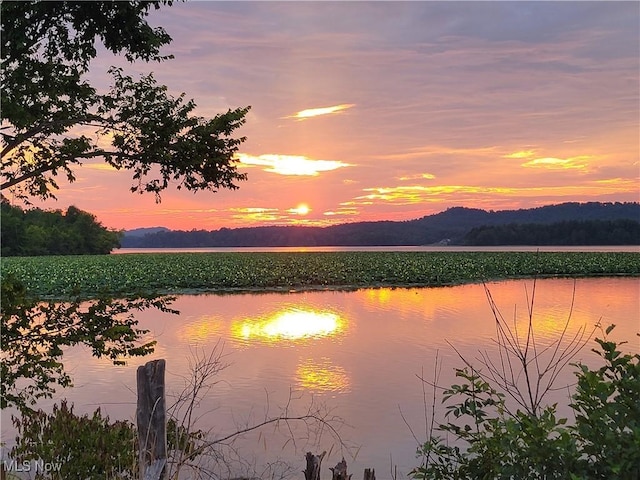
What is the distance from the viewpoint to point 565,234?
13775 centimetres

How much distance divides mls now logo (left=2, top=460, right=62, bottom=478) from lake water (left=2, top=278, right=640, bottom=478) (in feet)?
7.02

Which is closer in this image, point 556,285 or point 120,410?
point 120,410

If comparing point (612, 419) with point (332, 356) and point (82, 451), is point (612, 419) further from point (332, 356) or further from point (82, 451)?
point (332, 356)

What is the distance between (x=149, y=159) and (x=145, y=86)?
3.20 feet

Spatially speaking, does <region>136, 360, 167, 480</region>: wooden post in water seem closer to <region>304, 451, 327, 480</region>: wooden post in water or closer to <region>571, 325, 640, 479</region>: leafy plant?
<region>304, 451, 327, 480</region>: wooden post in water

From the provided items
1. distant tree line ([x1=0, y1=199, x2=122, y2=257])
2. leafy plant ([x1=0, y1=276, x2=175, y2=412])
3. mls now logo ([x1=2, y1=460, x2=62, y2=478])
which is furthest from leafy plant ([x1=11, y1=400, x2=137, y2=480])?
distant tree line ([x1=0, y1=199, x2=122, y2=257])

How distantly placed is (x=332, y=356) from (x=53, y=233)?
326 ft

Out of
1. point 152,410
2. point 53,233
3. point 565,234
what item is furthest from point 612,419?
point 565,234

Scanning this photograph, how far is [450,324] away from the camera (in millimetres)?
19562

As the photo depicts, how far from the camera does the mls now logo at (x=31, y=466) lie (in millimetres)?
6234

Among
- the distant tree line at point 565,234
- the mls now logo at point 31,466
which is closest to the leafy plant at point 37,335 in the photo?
the mls now logo at point 31,466

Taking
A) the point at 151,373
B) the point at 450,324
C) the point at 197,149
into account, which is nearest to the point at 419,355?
the point at 450,324

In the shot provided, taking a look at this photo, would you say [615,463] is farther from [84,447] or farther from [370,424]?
[370,424]

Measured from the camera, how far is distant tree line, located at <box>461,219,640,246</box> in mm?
133000
